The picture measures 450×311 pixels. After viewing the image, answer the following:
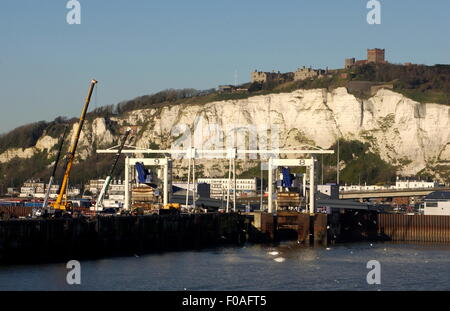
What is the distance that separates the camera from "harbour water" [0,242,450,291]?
7038 centimetres

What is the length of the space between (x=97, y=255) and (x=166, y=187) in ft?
106

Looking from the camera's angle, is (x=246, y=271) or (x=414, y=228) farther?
(x=414, y=228)

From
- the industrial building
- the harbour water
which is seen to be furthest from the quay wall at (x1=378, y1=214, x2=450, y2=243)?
the harbour water

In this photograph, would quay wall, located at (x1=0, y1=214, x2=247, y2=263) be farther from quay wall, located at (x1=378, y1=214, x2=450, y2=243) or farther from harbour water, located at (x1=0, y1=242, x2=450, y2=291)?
quay wall, located at (x1=378, y1=214, x2=450, y2=243)

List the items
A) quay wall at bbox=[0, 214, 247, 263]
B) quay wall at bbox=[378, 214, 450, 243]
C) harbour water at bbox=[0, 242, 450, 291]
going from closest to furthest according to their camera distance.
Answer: harbour water at bbox=[0, 242, 450, 291] → quay wall at bbox=[0, 214, 247, 263] → quay wall at bbox=[378, 214, 450, 243]

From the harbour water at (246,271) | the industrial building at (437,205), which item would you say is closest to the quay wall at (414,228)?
the industrial building at (437,205)

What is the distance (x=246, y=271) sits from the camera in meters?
79.9

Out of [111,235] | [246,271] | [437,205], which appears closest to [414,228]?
[437,205]

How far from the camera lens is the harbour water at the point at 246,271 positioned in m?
70.4

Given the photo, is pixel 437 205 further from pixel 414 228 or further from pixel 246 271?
pixel 246 271

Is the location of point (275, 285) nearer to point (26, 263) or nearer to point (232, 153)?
point (26, 263)

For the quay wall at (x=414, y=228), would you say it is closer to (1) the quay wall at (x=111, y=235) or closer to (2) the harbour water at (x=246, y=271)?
(1) the quay wall at (x=111, y=235)

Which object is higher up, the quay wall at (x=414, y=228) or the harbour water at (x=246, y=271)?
the quay wall at (x=414, y=228)
